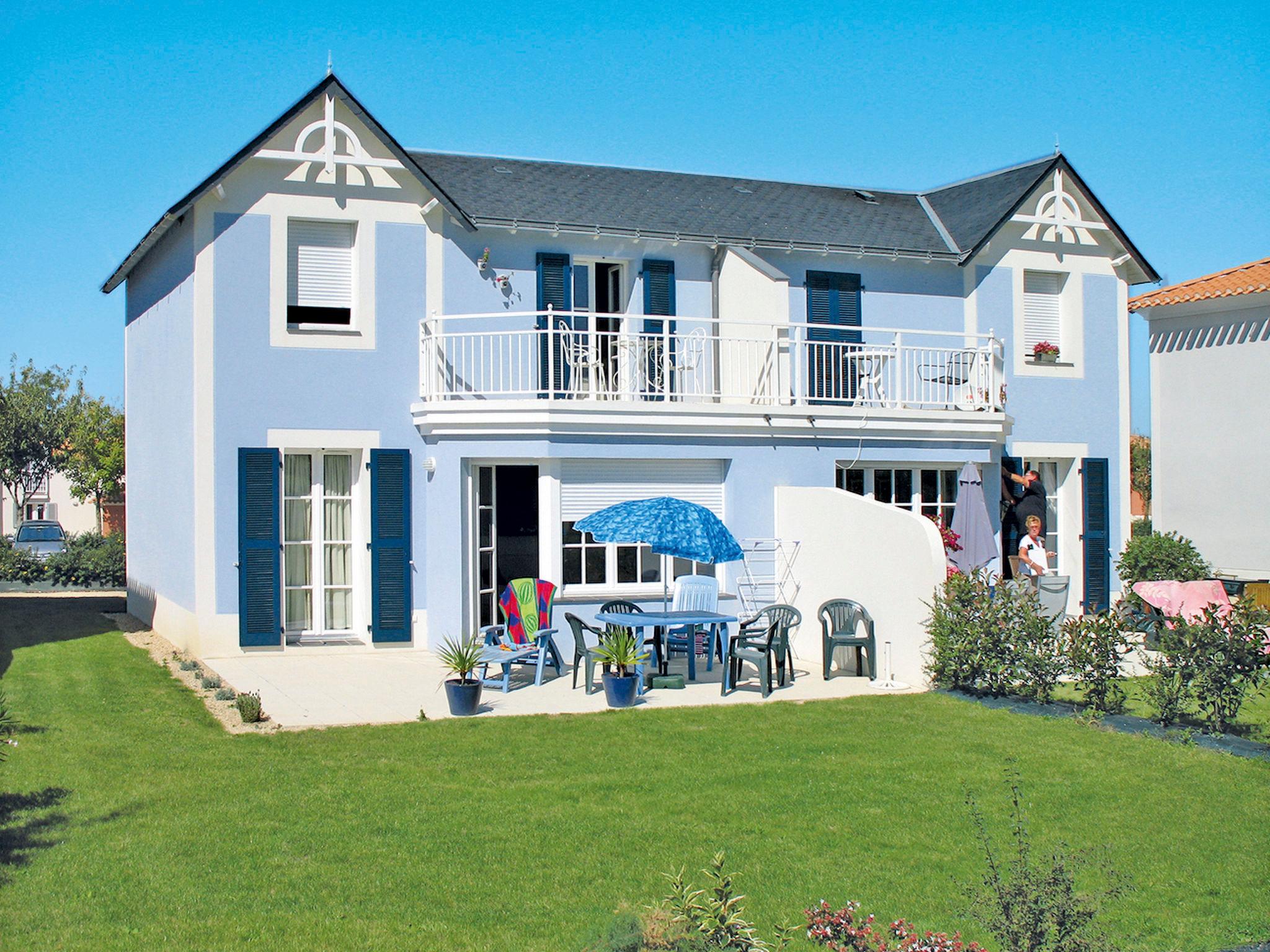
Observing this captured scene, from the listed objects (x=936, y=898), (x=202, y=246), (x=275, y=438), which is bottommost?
(x=936, y=898)

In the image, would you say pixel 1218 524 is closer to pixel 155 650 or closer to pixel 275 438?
pixel 275 438

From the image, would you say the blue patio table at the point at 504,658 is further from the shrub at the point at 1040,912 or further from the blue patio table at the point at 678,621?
the shrub at the point at 1040,912

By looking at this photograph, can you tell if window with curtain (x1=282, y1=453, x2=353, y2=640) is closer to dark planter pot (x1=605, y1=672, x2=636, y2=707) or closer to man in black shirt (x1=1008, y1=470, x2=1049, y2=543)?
dark planter pot (x1=605, y1=672, x2=636, y2=707)

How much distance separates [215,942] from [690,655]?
8444 millimetres

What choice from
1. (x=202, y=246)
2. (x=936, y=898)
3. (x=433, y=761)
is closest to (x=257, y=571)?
(x=202, y=246)

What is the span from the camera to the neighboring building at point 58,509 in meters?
50.3

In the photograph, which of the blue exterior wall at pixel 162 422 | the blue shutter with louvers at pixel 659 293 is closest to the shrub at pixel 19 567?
the blue exterior wall at pixel 162 422

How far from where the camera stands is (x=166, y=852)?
700 cm

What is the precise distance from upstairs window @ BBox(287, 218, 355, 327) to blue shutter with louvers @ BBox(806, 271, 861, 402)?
6633 millimetres

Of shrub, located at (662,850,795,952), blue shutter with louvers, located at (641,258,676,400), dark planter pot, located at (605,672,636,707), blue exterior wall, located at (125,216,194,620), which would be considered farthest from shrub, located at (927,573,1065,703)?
blue exterior wall, located at (125,216,194,620)

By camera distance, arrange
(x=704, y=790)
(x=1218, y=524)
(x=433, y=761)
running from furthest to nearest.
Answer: (x=1218, y=524) → (x=433, y=761) → (x=704, y=790)

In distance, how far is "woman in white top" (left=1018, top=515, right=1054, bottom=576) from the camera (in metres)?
16.6

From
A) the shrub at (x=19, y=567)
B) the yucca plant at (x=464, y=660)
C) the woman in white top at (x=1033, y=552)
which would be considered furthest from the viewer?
the shrub at (x=19, y=567)

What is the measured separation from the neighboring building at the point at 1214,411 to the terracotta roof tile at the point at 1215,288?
0.02 m
